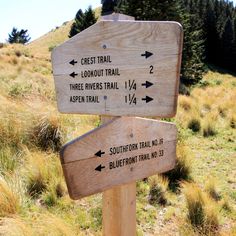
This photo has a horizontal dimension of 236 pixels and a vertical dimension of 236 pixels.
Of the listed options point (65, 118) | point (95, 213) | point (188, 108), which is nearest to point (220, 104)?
point (188, 108)

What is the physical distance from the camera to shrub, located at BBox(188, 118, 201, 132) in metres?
8.08

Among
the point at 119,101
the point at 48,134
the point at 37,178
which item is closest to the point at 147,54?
the point at 119,101

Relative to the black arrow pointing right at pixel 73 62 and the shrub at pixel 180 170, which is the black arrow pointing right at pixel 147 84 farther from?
the shrub at pixel 180 170

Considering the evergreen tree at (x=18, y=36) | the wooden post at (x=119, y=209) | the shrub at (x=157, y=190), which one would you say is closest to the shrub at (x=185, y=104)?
the shrub at (x=157, y=190)

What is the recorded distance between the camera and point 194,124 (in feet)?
26.9

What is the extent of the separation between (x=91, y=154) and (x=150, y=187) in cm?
268

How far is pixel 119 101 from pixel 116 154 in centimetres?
28

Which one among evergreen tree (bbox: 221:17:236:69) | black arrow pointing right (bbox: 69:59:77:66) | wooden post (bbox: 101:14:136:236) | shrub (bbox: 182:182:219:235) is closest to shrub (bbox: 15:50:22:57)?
shrub (bbox: 182:182:219:235)

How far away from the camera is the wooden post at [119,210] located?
1.91 metres

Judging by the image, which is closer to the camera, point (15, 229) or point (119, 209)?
point (119, 209)

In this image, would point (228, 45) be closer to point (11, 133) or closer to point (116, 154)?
point (11, 133)

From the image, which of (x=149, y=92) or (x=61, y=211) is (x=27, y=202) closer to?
(x=61, y=211)

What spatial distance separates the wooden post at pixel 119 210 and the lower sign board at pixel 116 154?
9 centimetres

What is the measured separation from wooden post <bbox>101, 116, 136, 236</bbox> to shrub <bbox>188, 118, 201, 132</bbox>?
6339mm
